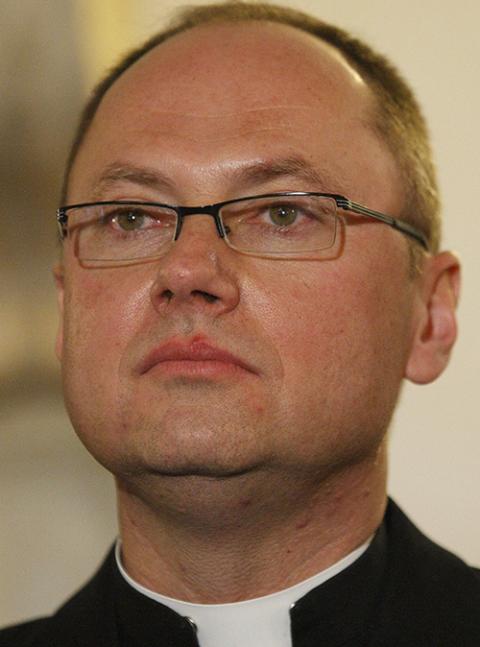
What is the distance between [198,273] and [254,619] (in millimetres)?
553

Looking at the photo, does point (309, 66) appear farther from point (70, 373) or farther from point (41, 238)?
point (41, 238)

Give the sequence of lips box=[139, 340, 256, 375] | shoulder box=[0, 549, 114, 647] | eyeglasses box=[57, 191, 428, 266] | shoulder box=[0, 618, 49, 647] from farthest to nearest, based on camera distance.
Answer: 1. shoulder box=[0, 618, 49, 647]
2. shoulder box=[0, 549, 114, 647]
3. eyeglasses box=[57, 191, 428, 266]
4. lips box=[139, 340, 256, 375]

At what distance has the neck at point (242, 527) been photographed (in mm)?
1834

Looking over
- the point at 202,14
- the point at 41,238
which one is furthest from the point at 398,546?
the point at 41,238

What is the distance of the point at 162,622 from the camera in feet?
6.37

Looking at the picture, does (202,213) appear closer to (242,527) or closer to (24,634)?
(242,527)

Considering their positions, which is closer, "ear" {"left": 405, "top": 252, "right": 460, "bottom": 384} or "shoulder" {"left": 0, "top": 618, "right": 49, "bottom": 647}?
"ear" {"left": 405, "top": 252, "right": 460, "bottom": 384}

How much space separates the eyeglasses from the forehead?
66 mm

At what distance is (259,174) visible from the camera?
1866mm

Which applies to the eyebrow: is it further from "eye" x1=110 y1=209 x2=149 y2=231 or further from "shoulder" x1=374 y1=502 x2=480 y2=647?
"shoulder" x1=374 y1=502 x2=480 y2=647

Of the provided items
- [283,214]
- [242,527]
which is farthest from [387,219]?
[242,527]

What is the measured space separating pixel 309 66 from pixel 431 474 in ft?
4.51

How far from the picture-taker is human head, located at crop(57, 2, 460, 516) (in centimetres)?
176

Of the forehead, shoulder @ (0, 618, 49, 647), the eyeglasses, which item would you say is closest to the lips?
the eyeglasses
